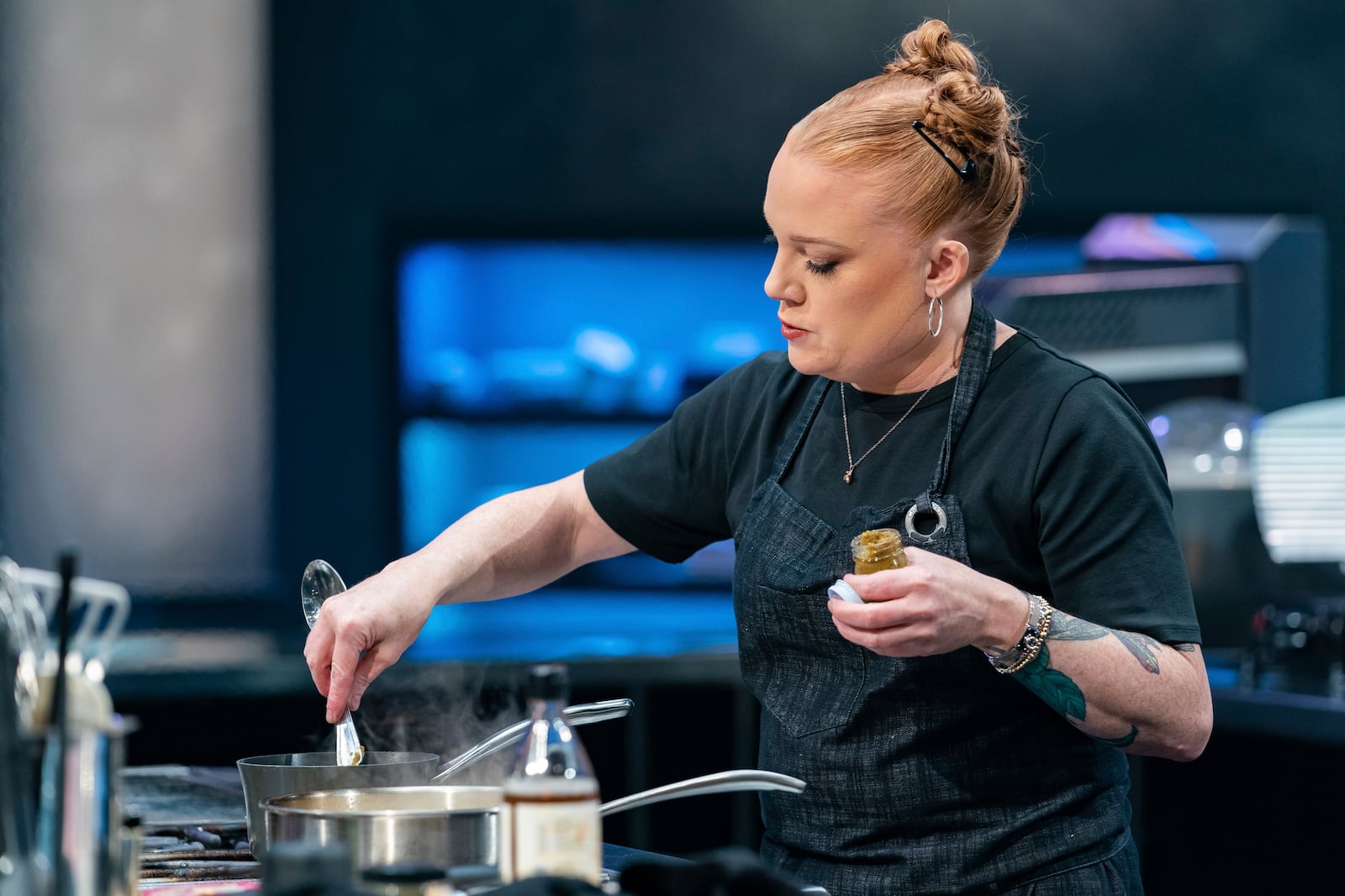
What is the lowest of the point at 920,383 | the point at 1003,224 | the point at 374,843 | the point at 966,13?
the point at 374,843

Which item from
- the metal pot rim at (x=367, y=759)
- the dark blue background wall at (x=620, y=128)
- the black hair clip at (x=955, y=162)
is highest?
the dark blue background wall at (x=620, y=128)

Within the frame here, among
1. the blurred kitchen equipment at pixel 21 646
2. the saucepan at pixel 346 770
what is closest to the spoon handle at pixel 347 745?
the saucepan at pixel 346 770

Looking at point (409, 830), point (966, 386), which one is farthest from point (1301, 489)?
point (409, 830)

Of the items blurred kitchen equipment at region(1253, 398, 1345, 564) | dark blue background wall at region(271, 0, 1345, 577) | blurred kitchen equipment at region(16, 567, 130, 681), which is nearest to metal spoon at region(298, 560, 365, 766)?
blurred kitchen equipment at region(16, 567, 130, 681)

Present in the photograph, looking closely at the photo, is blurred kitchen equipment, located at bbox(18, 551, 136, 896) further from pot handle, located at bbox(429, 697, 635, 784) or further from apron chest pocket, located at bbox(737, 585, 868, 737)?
apron chest pocket, located at bbox(737, 585, 868, 737)

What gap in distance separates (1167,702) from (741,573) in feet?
1.48

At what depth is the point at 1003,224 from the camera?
151 centimetres

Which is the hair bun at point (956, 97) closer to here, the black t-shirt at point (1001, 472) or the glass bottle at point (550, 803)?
the black t-shirt at point (1001, 472)

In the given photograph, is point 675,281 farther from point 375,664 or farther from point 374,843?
point 374,843

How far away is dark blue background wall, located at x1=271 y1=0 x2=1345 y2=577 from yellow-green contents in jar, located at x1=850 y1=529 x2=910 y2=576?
341cm

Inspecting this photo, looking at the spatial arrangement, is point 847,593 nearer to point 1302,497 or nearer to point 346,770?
point 346,770

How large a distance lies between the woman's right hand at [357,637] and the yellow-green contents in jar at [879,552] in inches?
17.4

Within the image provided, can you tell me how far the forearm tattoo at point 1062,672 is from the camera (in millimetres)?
1249

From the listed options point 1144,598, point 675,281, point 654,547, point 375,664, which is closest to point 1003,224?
point 1144,598
